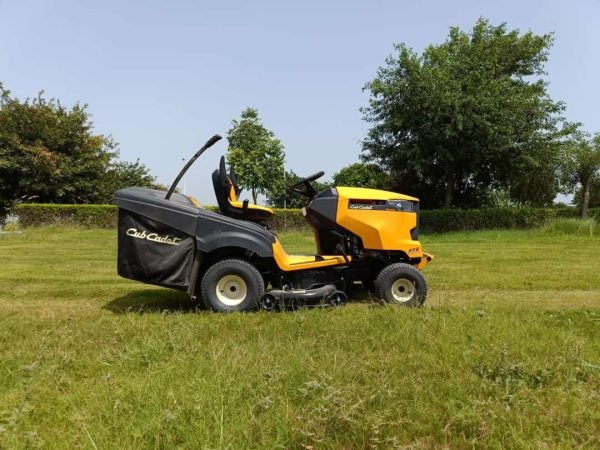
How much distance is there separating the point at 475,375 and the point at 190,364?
1717 mm

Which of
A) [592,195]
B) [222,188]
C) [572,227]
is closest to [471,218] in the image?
[572,227]

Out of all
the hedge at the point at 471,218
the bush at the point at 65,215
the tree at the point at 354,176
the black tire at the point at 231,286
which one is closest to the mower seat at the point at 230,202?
the black tire at the point at 231,286

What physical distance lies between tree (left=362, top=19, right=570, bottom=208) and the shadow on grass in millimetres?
14599

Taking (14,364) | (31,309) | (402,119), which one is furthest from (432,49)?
(14,364)

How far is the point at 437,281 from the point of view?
7.13 metres

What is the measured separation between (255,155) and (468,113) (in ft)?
57.3

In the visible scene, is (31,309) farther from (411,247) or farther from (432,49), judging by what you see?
(432,49)

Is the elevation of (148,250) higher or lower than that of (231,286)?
higher

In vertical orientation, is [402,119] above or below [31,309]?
above

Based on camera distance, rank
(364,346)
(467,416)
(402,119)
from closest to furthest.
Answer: (467,416) < (364,346) < (402,119)

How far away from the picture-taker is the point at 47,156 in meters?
20.5

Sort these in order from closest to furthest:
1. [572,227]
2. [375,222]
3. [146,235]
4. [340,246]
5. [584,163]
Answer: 1. [146,235]
2. [375,222]
3. [340,246]
4. [572,227]
5. [584,163]

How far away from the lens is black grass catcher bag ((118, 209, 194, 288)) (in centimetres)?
464

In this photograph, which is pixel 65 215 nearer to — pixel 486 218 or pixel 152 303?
pixel 152 303
